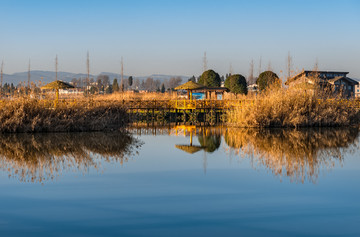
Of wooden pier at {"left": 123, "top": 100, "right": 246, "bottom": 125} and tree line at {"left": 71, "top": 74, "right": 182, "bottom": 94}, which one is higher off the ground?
tree line at {"left": 71, "top": 74, "right": 182, "bottom": 94}

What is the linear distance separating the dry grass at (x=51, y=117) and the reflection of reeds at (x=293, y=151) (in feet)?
18.1

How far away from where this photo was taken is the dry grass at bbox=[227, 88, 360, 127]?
2108cm

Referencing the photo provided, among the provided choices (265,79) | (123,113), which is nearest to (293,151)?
(123,113)

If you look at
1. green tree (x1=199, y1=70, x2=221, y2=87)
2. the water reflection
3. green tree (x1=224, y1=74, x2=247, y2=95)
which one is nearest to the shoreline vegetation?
the water reflection

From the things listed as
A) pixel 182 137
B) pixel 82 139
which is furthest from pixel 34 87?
pixel 182 137

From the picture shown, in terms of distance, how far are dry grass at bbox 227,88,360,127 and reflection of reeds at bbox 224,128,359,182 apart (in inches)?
136

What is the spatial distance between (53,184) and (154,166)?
280 centimetres

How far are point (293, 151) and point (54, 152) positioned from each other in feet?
20.2

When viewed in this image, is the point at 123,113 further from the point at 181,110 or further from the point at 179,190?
the point at 179,190

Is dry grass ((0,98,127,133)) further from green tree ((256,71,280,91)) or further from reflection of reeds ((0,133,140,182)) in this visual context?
green tree ((256,71,280,91))

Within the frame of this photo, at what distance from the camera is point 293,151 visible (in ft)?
40.8

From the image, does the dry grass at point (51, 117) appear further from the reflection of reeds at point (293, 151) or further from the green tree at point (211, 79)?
the green tree at point (211, 79)

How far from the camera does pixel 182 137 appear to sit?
58.6ft

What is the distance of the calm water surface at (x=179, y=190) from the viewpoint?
5.59 meters
